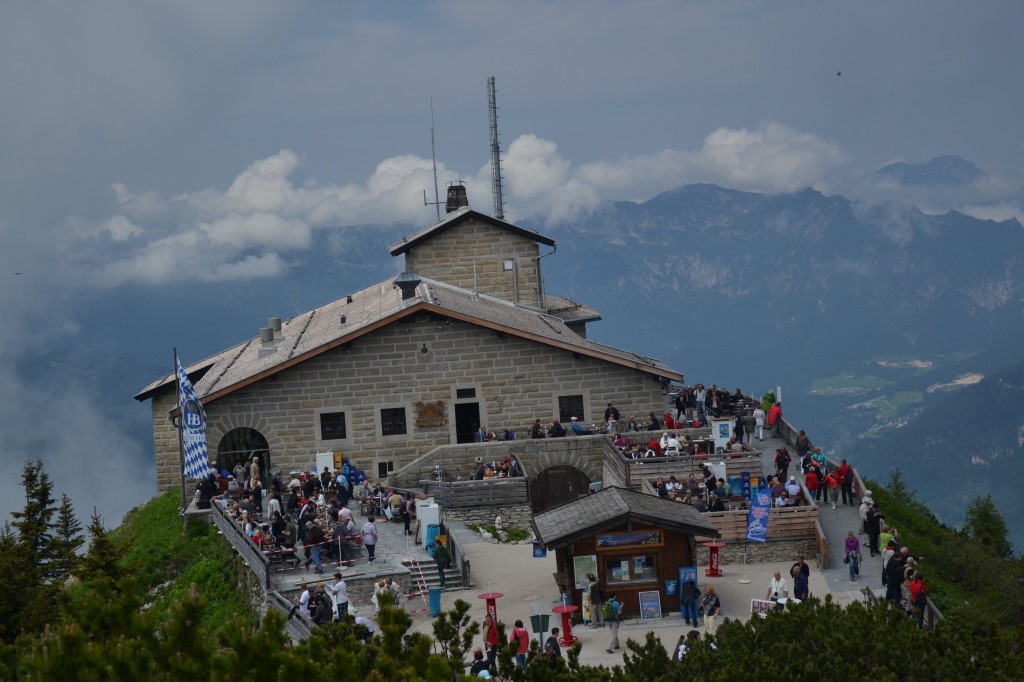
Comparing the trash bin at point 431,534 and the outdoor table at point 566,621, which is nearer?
the outdoor table at point 566,621

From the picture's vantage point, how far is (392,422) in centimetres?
4416

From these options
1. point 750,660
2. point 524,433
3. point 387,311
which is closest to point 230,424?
point 387,311

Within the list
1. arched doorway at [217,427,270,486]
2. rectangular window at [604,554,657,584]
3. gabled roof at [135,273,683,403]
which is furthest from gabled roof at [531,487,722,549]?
arched doorway at [217,427,270,486]

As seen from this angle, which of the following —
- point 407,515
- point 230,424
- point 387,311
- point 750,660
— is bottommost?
point 750,660

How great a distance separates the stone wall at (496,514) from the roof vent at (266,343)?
41.0 feet

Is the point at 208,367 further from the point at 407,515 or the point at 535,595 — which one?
the point at 535,595

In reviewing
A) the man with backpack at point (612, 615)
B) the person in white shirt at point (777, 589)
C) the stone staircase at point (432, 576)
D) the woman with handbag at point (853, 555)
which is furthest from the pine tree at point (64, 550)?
the woman with handbag at point (853, 555)

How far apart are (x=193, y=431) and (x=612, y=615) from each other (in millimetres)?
15033

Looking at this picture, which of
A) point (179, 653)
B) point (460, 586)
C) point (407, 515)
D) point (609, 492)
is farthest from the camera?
point (407, 515)

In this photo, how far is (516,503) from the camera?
129 feet

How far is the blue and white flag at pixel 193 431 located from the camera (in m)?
37.2

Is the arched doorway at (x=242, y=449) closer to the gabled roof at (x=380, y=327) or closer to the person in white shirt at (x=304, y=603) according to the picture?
the gabled roof at (x=380, y=327)

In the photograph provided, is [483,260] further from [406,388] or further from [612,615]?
[612,615]

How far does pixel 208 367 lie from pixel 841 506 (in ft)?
98.6
